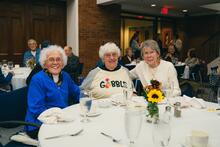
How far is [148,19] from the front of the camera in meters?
12.3

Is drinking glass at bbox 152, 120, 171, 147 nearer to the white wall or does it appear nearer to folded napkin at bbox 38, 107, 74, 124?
folded napkin at bbox 38, 107, 74, 124

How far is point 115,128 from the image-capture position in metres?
1.67

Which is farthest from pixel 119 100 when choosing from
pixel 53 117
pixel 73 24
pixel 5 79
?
pixel 73 24

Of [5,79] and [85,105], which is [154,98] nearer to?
[85,105]

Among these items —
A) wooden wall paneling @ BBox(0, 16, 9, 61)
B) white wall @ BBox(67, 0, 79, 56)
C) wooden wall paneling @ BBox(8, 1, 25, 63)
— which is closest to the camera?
wooden wall paneling @ BBox(0, 16, 9, 61)

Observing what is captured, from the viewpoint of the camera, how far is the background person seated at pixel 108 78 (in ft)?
10.0

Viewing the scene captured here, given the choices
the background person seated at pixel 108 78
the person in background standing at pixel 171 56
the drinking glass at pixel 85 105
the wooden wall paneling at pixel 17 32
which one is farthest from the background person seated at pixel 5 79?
the person in background standing at pixel 171 56

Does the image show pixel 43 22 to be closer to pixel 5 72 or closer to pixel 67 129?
pixel 5 72

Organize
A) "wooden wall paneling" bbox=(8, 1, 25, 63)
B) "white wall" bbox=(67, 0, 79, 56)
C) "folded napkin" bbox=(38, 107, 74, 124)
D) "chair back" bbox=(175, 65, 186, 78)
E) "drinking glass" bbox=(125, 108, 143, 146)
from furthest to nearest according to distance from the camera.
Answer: "white wall" bbox=(67, 0, 79, 56) < "wooden wall paneling" bbox=(8, 1, 25, 63) < "chair back" bbox=(175, 65, 186, 78) < "folded napkin" bbox=(38, 107, 74, 124) < "drinking glass" bbox=(125, 108, 143, 146)

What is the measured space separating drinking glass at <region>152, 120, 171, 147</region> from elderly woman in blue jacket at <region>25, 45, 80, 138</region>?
1106 millimetres

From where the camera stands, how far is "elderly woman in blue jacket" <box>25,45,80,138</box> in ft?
7.38

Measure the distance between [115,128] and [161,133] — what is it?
0.46 meters

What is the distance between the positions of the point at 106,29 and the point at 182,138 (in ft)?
27.5

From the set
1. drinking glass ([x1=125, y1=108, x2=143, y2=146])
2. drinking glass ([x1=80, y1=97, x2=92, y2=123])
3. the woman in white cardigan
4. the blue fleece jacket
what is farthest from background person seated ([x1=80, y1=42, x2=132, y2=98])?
drinking glass ([x1=125, y1=108, x2=143, y2=146])
